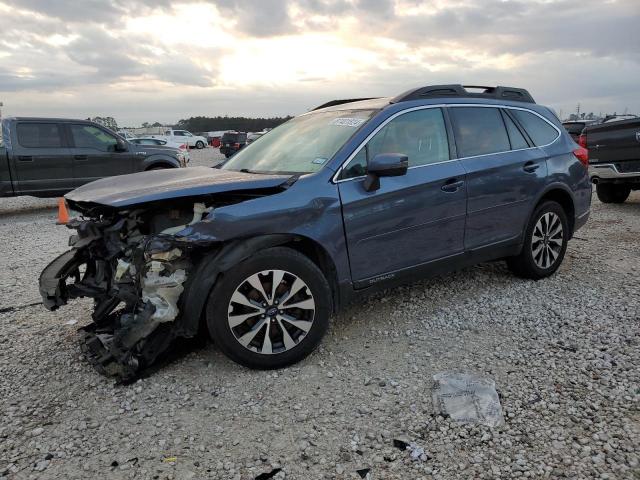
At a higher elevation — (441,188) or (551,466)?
(441,188)

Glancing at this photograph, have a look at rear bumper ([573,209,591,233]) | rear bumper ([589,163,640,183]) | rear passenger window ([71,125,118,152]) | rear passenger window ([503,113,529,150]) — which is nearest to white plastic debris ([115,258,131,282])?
rear passenger window ([503,113,529,150])

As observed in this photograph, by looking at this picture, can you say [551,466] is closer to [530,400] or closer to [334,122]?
[530,400]

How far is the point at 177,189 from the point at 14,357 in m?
1.77

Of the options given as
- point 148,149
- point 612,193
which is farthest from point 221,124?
point 612,193

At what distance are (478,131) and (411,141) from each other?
2.74 feet

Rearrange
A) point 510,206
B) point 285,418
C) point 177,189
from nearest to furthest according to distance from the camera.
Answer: point 285,418, point 177,189, point 510,206

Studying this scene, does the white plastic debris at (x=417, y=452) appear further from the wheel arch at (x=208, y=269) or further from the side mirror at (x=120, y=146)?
the side mirror at (x=120, y=146)

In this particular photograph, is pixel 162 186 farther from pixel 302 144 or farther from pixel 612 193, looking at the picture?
pixel 612 193

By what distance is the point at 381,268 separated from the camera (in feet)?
12.0

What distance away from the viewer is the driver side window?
11.8ft

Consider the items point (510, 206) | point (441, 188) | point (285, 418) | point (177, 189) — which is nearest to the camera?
point (285, 418)

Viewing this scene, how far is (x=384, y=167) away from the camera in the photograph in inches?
134

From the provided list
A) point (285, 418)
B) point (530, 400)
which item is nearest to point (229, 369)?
point (285, 418)

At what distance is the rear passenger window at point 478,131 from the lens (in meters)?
4.23
